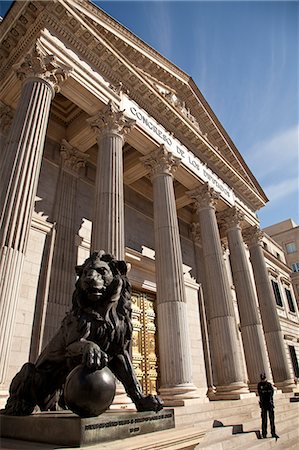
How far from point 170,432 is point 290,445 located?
6.81 meters

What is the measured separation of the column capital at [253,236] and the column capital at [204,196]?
5298mm

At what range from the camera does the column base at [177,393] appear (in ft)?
26.8

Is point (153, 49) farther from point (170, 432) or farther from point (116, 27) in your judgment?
point (170, 432)

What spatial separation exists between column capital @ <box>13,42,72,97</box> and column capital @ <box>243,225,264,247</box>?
1412cm

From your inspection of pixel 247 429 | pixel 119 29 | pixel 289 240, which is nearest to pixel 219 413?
pixel 247 429

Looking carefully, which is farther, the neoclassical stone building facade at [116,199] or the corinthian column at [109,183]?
the corinthian column at [109,183]

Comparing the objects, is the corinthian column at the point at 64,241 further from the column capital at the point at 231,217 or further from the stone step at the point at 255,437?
the column capital at the point at 231,217

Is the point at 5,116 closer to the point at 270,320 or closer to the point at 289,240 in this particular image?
the point at 270,320

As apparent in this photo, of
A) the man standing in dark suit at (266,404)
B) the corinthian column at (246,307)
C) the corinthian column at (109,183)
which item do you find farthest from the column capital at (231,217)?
the man standing in dark suit at (266,404)

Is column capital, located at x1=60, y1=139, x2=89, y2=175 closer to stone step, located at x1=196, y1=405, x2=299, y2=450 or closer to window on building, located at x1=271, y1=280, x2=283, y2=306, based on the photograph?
stone step, located at x1=196, y1=405, x2=299, y2=450

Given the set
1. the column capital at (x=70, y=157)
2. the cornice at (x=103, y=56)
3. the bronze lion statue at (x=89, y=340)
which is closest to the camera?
the bronze lion statue at (x=89, y=340)

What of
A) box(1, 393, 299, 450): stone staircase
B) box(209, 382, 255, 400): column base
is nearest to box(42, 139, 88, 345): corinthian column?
box(1, 393, 299, 450): stone staircase

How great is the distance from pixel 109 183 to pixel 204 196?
655cm

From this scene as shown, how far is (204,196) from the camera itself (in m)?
14.7
